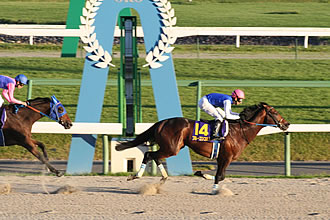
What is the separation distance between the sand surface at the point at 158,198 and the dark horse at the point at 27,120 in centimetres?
50

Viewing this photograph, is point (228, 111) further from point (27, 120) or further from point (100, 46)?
point (27, 120)

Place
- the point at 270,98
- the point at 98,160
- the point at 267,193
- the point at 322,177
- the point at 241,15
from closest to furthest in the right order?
the point at 267,193, the point at 322,177, the point at 98,160, the point at 270,98, the point at 241,15

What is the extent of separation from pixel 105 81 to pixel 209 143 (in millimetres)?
2290

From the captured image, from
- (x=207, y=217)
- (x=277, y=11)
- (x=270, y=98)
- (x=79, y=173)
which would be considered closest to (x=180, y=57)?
(x=270, y=98)

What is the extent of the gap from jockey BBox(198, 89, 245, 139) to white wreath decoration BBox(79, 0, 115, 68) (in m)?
1.84

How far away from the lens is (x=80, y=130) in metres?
9.73

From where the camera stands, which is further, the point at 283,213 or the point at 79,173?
the point at 79,173

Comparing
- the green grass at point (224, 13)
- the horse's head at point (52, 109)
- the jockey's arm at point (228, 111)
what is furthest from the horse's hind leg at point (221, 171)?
the green grass at point (224, 13)

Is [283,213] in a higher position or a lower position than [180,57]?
lower

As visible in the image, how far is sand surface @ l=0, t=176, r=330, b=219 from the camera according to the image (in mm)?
7094

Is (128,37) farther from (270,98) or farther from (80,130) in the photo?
(270,98)

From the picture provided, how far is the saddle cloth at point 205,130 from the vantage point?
827 centimetres

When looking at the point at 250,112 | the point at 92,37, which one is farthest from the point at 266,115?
the point at 92,37

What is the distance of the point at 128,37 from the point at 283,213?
3.92m
